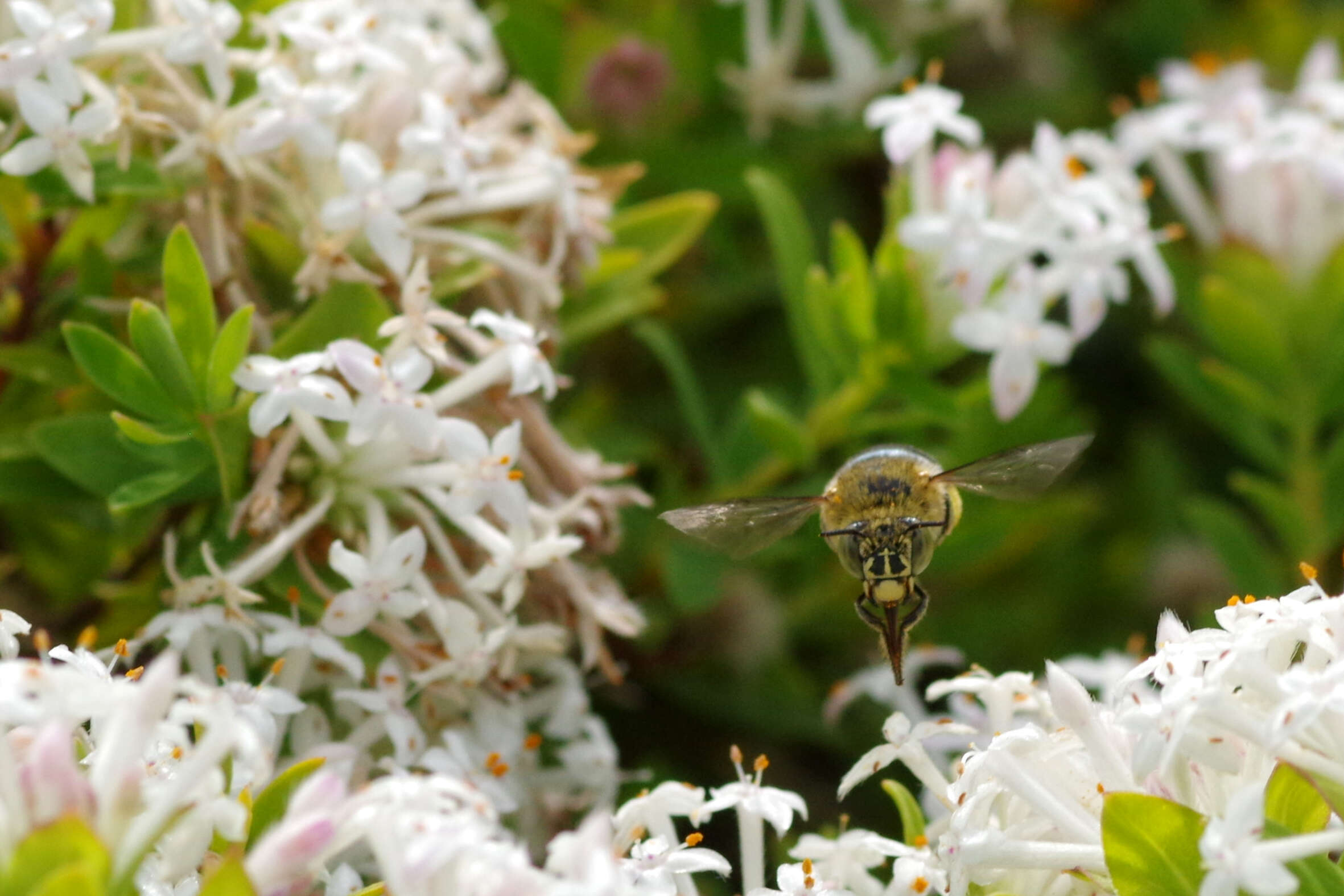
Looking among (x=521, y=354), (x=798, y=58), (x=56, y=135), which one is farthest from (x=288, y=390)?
(x=798, y=58)

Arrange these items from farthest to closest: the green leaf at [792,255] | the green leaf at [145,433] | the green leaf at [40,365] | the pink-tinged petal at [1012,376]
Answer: the green leaf at [792,255] → the pink-tinged petal at [1012,376] → the green leaf at [40,365] → the green leaf at [145,433]

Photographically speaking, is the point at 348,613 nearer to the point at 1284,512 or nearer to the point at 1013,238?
the point at 1013,238

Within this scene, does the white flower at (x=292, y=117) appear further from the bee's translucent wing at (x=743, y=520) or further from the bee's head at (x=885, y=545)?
the bee's head at (x=885, y=545)

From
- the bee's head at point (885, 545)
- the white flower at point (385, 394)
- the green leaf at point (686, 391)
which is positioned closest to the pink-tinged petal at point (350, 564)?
the white flower at point (385, 394)

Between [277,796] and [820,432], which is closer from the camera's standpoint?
[277,796]

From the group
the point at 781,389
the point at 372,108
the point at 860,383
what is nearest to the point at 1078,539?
the point at 781,389

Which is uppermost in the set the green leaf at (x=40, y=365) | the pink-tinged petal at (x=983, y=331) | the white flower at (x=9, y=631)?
the pink-tinged petal at (x=983, y=331)
